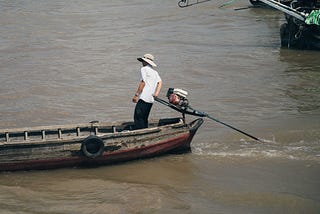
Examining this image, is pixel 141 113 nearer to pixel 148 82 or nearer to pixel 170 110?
pixel 148 82

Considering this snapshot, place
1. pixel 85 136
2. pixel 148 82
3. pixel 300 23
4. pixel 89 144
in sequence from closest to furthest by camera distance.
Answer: pixel 89 144 < pixel 85 136 < pixel 148 82 < pixel 300 23

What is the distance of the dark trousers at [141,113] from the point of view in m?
9.81

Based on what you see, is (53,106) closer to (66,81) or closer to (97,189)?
(66,81)

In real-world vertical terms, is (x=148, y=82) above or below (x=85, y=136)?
above

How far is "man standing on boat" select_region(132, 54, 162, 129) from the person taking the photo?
31.7 feet

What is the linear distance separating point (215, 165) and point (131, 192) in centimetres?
178

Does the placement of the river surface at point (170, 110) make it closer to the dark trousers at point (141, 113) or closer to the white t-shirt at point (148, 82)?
the dark trousers at point (141, 113)

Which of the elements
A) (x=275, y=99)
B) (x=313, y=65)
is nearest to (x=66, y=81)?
(x=275, y=99)

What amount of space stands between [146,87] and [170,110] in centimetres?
370

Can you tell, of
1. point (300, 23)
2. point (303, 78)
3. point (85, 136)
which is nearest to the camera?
point (85, 136)

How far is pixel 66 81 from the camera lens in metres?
16.1

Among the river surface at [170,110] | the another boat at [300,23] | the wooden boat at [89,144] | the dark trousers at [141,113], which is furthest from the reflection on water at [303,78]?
the dark trousers at [141,113]

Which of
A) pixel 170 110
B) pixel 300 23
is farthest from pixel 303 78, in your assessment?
pixel 170 110

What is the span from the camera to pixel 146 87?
381 inches
